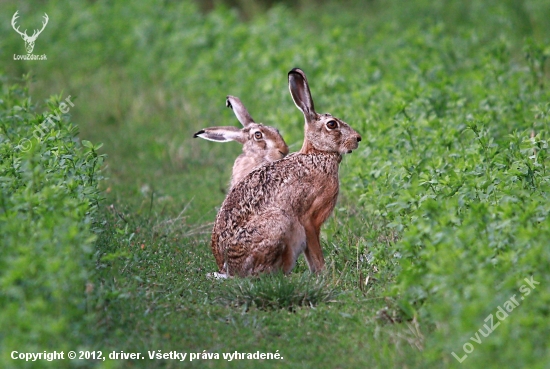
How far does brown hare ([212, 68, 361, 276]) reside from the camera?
702 cm

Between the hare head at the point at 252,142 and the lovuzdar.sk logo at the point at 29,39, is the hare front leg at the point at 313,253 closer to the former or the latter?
the hare head at the point at 252,142

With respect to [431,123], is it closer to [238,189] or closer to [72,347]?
[238,189]

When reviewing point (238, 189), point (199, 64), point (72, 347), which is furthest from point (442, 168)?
point (199, 64)

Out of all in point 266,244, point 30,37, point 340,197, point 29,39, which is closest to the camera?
point 266,244

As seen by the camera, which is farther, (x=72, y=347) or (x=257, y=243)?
(x=257, y=243)

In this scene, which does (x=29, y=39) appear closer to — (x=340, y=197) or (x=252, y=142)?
(x=252, y=142)

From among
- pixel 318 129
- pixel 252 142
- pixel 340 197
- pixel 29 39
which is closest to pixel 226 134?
pixel 252 142

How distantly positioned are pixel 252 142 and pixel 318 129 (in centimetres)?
145

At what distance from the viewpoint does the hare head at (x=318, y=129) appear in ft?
26.3

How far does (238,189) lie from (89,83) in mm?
8169

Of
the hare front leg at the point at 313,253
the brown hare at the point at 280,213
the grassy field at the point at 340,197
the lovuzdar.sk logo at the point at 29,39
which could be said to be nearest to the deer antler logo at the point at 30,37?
the lovuzdar.sk logo at the point at 29,39

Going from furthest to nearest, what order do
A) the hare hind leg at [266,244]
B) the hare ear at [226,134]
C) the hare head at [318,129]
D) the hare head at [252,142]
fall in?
the hare ear at [226,134], the hare head at [252,142], the hare head at [318,129], the hare hind leg at [266,244]

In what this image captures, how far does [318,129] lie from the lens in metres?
8.05

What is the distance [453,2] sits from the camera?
53.5 feet
